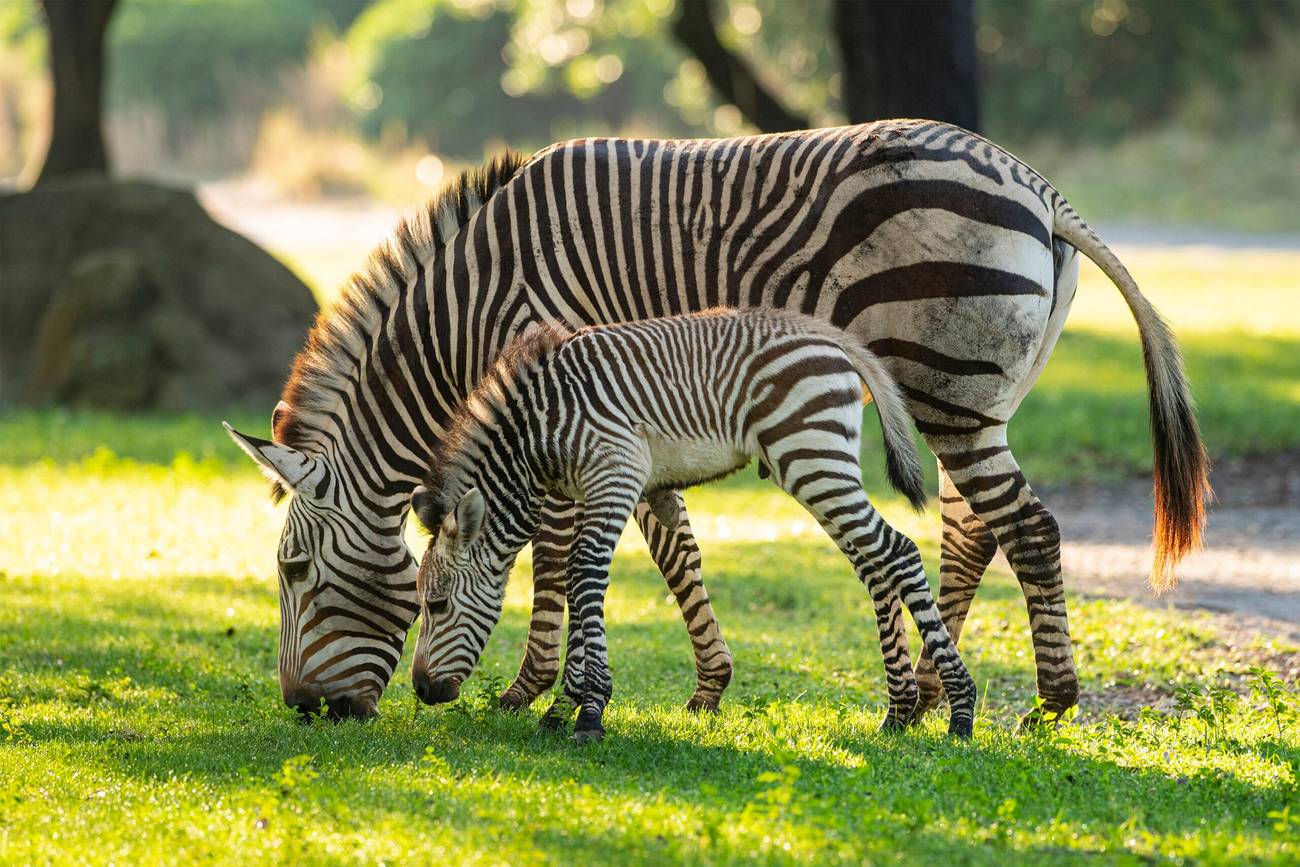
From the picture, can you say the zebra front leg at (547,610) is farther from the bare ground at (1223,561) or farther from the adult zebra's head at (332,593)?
the bare ground at (1223,561)

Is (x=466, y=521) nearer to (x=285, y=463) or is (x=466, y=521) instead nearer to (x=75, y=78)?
(x=285, y=463)

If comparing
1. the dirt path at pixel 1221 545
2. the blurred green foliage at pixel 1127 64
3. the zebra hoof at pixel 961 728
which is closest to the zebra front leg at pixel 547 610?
the zebra hoof at pixel 961 728

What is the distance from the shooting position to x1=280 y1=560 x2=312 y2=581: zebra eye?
630 centimetres

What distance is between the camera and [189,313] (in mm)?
15406

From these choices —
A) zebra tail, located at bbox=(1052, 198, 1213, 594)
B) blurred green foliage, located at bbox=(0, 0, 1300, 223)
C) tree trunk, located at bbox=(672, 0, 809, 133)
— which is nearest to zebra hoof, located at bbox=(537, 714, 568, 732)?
zebra tail, located at bbox=(1052, 198, 1213, 594)

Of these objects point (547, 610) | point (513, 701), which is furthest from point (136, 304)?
point (513, 701)

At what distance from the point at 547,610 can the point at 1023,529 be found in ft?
6.82

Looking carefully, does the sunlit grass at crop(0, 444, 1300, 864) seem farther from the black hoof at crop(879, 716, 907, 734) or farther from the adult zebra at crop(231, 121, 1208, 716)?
the adult zebra at crop(231, 121, 1208, 716)

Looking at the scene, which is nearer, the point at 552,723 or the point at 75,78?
the point at 552,723

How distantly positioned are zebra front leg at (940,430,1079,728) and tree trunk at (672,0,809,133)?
11.4m

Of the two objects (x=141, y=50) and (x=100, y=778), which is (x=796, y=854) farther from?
(x=141, y=50)

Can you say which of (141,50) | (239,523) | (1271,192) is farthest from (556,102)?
(239,523)

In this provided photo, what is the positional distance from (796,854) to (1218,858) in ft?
3.88

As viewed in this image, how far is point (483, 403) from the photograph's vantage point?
6.07 m
